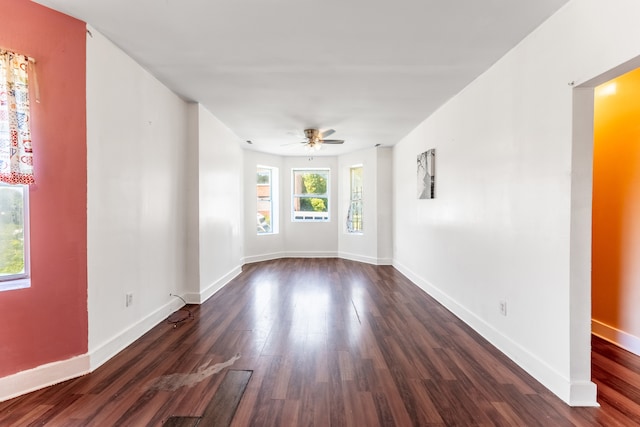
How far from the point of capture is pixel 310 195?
7613 millimetres

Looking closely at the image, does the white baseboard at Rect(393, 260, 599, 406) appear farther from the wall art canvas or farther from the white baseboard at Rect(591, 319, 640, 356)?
the wall art canvas

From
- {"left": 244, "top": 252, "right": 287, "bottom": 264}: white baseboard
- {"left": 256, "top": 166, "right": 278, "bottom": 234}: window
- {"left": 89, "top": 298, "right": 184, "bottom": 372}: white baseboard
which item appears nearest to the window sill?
{"left": 89, "top": 298, "right": 184, "bottom": 372}: white baseboard

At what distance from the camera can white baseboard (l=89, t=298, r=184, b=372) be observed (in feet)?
7.64

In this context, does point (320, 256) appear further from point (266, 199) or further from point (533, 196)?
point (533, 196)

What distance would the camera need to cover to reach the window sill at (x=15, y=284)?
6.38ft

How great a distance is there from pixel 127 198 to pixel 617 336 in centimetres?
434

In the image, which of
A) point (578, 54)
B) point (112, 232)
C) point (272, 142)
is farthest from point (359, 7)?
point (272, 142)

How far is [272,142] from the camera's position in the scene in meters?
5.96

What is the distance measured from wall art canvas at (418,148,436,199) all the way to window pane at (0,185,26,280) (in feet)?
13.1

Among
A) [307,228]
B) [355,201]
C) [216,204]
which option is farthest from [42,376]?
[355,201]

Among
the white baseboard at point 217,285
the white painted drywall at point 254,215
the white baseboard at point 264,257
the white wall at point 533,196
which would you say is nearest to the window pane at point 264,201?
the white painted drywall at point 254,215

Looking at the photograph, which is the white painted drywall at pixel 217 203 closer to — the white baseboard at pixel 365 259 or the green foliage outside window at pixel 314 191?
the green foliage outside window at pixel 314 191

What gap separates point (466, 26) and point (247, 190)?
531cm

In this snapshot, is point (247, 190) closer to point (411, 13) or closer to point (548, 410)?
point (411, 13)
